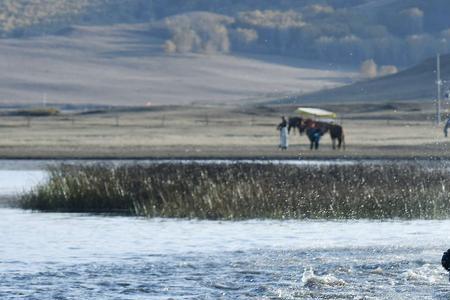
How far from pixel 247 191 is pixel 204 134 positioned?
139ft

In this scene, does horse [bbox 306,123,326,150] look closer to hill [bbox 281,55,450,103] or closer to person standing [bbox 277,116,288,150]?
person standing [bbox 277,116,288,150]

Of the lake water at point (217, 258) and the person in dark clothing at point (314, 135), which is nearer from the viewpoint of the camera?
the lake water at point (217, 258)

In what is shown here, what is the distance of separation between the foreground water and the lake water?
0.05 feet

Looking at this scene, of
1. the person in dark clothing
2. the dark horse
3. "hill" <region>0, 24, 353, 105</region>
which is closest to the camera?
the dark horse


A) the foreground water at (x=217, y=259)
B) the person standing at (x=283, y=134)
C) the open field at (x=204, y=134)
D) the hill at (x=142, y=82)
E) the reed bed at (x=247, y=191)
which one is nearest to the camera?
the foreground water at (x=217, y=259)

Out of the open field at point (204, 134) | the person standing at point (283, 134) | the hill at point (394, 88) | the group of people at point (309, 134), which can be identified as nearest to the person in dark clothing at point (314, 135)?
the group of people at point (309, 134)

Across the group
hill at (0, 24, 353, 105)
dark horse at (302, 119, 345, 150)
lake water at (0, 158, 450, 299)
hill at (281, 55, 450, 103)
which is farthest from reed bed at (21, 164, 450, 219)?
hill at (0, 24, 353, 105)

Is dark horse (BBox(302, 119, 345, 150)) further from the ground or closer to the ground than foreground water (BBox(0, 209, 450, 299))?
closer to the ground

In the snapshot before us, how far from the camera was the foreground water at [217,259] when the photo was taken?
2092cm

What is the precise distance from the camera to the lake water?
824 inches

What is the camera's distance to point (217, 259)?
2452cm

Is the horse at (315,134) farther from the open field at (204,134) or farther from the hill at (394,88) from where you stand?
the hill at (394,88)

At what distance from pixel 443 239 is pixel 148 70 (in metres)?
173

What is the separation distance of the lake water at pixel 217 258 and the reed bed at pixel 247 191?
0.75m
